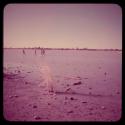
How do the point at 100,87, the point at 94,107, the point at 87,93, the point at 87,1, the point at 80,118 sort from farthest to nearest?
1. the point at 100,87
2. the point at 87,93
3. the point at 94,107
4. the point at 80,118
5. the point at 87,1

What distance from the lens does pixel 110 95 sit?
537 centimetres

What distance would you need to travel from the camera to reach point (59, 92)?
5418 mm

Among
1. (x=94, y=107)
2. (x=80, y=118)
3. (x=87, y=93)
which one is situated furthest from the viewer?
(x=87, y=93)

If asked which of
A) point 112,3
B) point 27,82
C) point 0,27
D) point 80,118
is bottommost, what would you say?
point 80,118

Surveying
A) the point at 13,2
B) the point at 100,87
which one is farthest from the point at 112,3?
the point at 100,87

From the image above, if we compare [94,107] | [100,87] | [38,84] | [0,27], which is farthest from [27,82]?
[0,27]

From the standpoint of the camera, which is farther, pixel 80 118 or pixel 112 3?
pixel 80 118

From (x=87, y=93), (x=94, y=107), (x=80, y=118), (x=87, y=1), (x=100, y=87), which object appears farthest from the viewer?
(x=100, y=87)

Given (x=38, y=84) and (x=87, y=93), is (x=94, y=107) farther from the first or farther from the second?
(x=38, y=84)

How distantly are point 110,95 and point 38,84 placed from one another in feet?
5.59

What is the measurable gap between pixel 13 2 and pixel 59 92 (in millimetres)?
2925

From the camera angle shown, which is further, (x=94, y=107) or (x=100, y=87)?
(x=100, y=87)

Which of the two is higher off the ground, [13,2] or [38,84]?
[13,2]

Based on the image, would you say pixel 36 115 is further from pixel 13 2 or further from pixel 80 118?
pixel 13 2
